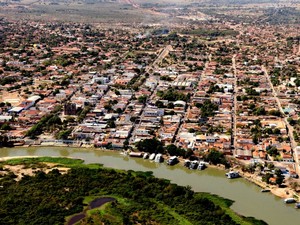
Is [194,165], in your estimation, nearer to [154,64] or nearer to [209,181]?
[209,181]

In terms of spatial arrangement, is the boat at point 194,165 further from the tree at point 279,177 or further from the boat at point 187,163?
the tree at point 279,177

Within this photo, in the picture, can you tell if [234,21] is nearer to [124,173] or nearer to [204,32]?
[204,32]

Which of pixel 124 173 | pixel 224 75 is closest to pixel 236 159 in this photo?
pixel 124 173

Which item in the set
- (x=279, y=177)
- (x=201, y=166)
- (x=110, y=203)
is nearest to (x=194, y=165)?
(x=201, y=166)

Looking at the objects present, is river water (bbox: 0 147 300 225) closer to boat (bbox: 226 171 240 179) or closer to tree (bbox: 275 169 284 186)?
boat (bbox: 226 171 240 179)

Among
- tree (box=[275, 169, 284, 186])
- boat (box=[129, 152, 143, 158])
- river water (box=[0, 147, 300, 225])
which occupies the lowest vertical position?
river water (box=[0, 147, 300, 225])

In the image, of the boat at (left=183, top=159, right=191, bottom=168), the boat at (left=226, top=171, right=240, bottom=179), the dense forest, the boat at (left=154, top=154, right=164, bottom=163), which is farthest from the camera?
the boat at (left=154, top=154, right=164, bottom=163)

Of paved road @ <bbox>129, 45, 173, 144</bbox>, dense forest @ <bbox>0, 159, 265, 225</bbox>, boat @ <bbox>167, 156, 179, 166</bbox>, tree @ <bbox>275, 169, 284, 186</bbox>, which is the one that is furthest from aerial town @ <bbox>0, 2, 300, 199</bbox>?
dense forest @ <bbox>0, 159, 265, 225</bbox>
